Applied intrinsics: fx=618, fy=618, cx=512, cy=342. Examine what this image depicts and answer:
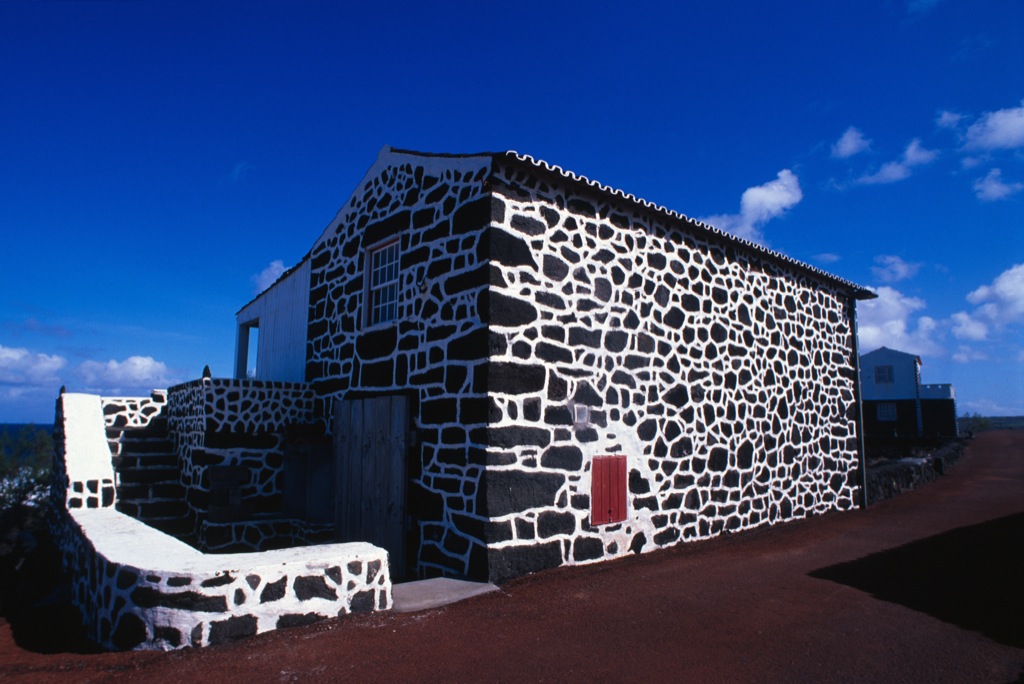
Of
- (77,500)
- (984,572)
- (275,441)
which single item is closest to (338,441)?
(275,441)

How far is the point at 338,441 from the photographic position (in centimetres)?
882

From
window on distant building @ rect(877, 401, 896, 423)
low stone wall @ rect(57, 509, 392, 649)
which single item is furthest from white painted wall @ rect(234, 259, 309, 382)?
window on distant building @ rect(877, 401, 896, 423)

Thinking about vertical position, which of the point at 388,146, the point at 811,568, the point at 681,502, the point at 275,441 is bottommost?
the point at 811,568

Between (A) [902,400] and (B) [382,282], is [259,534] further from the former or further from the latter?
(A) [902,400]

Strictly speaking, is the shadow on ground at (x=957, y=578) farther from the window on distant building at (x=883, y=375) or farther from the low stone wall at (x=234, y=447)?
the window on distant building at (x=883, y=375)

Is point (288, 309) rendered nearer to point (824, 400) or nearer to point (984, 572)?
point (824, 400)

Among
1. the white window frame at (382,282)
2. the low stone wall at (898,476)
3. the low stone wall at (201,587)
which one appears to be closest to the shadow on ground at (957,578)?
the low stone wall at (898,476)

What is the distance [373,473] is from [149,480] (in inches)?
147

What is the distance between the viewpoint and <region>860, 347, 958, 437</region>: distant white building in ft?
101

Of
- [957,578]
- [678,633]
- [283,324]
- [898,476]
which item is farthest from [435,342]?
[898,476]

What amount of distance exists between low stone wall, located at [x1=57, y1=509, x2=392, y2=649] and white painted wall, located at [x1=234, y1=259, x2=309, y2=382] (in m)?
5.83

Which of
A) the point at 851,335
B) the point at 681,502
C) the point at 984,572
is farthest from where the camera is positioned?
the point at 851,335

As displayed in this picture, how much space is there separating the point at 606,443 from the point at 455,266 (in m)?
2.71

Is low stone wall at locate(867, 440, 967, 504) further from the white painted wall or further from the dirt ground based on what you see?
the white painted wall
